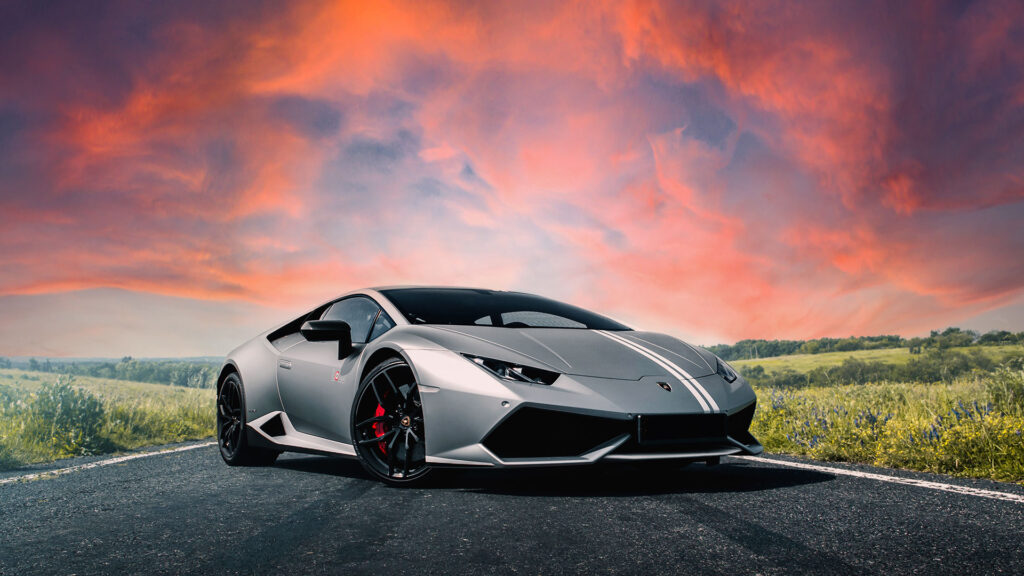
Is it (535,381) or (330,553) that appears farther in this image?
(535,381)

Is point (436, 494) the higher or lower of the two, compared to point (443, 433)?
lower

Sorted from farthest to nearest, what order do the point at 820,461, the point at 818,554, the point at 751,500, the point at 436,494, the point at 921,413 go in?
the point at 921,413 → the point at 820,461 → the point at 436,494 → the point at 751,500 → the point at 818,554

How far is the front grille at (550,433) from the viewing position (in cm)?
354

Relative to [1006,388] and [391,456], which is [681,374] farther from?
[1006,388]

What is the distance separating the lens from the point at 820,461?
5.35m

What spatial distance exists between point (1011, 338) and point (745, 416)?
34788 millimetres

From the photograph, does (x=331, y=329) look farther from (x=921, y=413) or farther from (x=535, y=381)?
(x=921, y=413)

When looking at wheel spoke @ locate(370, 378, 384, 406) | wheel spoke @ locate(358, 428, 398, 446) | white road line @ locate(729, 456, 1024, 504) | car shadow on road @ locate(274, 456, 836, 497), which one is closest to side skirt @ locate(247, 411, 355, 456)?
wheel spoke @ locate(358, 428, 398, 446)

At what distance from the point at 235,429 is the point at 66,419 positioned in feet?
11.8

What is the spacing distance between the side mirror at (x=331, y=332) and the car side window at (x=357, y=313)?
129 mm

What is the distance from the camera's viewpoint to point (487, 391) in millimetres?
3592

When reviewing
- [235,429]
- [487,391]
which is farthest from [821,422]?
[235,429]

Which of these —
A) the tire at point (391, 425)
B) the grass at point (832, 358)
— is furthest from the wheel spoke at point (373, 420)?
the grass at point (832, 358)

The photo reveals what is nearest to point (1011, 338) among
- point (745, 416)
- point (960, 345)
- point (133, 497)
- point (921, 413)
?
point (960, 345)
